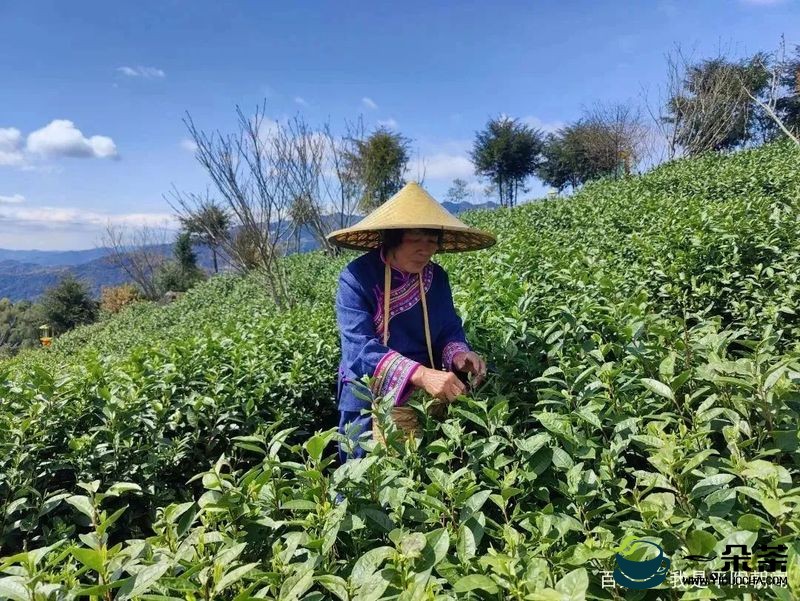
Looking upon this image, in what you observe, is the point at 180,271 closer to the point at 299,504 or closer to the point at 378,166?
the point at 378,166

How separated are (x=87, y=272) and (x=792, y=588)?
18327cm

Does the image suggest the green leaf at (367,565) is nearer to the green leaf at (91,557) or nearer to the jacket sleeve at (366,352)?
the green leaf at (91,557)

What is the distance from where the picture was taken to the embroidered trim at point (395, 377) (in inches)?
69.8

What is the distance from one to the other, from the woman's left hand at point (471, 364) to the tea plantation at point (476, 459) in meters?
0.07

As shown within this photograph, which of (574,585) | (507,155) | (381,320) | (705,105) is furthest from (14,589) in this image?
(507,155)

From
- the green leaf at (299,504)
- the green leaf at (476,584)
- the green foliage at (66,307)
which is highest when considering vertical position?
the green leaf at (299,504)

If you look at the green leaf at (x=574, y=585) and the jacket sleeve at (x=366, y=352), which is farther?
the jacket sleeve at (x=366, y=352)

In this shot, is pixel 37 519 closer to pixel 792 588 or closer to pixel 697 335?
pixel 792 588

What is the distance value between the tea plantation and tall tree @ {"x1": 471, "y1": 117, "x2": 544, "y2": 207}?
2858 cm

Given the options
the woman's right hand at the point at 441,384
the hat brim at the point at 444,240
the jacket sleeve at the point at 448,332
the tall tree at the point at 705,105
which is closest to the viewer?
the woman's right hand at the point at 441,384

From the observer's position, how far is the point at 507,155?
3052cm

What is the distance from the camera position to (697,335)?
5.36ft

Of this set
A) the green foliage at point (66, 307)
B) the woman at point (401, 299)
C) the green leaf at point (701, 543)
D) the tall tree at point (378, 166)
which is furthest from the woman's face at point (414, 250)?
the green foliage at point (66, 307)

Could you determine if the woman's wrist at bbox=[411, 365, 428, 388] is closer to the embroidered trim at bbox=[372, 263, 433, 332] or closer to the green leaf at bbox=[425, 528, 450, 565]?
the embroidered trim at bbox=[372, 263, 433, 332]
